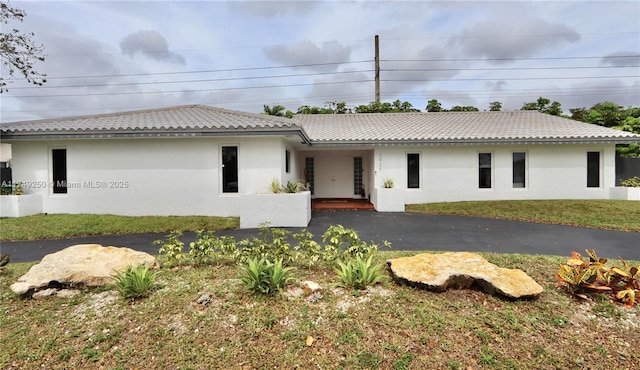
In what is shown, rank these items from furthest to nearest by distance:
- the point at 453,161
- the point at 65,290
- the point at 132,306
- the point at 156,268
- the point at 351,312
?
the point at 453,161 < the point at 156,268 < the point at 65,290 < the point at 132,306 < the point at 351,312

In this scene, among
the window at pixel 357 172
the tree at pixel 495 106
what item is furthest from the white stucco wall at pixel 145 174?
the tree at pixel 495 106

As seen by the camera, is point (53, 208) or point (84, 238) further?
point (53, 208)

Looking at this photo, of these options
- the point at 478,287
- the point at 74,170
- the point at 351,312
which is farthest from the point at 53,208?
the point at 478,287

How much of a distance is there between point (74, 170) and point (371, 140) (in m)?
12.1

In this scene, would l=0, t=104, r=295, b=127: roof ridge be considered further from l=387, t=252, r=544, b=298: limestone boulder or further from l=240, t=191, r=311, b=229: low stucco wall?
l=387, t=252, r=544, b=298: limestone boulder

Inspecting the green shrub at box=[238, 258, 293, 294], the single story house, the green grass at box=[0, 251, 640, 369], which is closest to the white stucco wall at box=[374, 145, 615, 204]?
the single story house

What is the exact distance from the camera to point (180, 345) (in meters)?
3.28

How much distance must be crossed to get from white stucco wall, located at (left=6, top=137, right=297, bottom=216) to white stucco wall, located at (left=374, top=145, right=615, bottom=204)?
639 cm

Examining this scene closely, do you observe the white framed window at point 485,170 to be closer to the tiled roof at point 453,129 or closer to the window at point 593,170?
the tiled roof at point 453,129

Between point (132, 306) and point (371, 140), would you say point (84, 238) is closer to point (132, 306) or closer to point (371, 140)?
point (132, 306)

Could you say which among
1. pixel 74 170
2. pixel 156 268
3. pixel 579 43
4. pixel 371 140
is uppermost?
pixel 579 43

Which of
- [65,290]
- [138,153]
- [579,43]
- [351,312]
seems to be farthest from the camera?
[579,43]

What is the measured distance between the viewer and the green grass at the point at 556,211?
10.1 metres

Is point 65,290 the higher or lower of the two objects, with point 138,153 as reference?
lower
